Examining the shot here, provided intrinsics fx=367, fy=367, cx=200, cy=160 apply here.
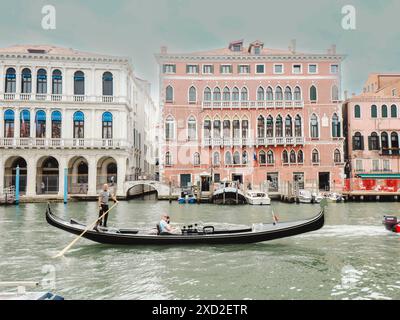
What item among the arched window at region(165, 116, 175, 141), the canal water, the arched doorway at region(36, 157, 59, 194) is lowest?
the canal water

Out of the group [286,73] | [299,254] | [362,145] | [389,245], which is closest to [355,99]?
[362,145]

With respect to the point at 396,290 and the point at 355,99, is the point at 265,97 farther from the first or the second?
the point at 396,290

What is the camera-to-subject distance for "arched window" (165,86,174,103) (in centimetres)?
2433

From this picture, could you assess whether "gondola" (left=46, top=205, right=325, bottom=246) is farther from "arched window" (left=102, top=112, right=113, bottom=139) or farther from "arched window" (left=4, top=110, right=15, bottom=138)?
"arched window" (left=4, top=110, right=15, bottom=138)

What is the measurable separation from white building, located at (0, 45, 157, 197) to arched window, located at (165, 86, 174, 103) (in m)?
2.61

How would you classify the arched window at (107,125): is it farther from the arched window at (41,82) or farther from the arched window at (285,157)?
the arched window at (285,157)

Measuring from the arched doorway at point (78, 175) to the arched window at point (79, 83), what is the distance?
4.17 meters

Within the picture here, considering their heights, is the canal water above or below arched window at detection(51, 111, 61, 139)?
below

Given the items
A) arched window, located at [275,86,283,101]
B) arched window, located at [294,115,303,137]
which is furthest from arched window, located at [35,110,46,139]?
arched window, located at [294,115,303,137]

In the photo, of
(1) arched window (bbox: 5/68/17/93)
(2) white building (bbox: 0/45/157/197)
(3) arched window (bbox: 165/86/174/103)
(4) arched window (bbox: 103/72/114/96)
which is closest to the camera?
(2) white building (bbox: 0/45/157/197)

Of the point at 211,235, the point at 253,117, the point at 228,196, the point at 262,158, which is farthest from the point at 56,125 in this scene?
the point at 211,235

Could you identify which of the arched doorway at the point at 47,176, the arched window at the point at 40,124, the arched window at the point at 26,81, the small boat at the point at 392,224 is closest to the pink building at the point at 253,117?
the arched doorway at the point at 47,176

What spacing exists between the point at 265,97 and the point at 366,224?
14.8m

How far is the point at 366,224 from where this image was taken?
11258 millimetres
